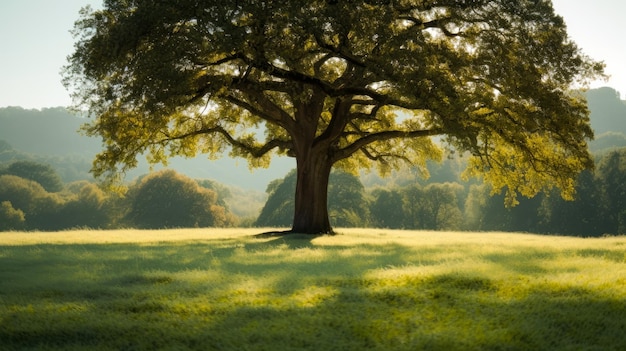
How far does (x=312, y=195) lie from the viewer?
27.2m

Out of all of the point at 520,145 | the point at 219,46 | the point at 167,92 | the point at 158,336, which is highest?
the point at 219,46

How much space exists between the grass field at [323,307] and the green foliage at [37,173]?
98.4m

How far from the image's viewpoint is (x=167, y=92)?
67.0 ft

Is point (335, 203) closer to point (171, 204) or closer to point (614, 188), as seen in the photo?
point (171, 204)

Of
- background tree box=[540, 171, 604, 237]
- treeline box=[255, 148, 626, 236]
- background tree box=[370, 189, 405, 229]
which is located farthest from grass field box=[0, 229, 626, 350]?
background tree box=[370, 189, 405, 229]

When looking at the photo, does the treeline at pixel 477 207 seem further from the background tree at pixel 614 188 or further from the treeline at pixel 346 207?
the treeline at pixel 346 207

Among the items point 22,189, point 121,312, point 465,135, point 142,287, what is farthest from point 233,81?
point 22,189

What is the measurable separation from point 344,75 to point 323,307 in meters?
18.8

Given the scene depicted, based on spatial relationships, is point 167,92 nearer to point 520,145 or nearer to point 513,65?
point 513,65

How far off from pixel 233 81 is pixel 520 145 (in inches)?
534

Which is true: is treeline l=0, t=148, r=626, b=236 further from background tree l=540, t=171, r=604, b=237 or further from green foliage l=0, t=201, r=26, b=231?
background tree l=540, t=171, r=604, b=237

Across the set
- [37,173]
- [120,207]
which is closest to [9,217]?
[120,207]

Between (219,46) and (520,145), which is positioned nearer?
(219,46)

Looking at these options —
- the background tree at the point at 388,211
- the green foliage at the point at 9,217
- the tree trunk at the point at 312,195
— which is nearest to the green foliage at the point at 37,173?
the green foliage at the point at 9,217
